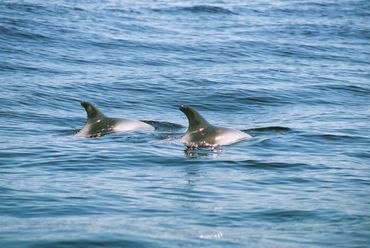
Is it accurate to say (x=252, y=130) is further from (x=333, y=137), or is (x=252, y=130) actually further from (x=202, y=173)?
(x=202, y=173)

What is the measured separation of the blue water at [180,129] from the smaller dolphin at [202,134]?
279mm

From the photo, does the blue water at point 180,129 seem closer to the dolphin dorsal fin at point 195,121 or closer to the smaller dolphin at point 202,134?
the smaller dolphin at point 202,134

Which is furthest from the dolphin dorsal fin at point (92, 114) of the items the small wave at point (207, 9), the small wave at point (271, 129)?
the small wave at point (207, 9)

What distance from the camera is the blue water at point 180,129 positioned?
9.58 meters

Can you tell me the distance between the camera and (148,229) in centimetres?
930

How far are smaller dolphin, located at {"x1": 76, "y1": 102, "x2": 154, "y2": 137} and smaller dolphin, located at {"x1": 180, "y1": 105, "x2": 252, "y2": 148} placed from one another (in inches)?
60.0

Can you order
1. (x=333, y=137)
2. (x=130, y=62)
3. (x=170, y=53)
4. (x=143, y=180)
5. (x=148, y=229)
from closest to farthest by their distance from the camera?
(x=148, y=229) → (x=143, y=180) → (x=333, y=137) → (x=130, y=62) → (x=170, y=53)

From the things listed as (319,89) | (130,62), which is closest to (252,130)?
(319,89)

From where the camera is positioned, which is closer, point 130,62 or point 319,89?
point 319,89

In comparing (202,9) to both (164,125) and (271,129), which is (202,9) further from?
(271,129)

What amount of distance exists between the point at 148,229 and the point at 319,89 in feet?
45.4

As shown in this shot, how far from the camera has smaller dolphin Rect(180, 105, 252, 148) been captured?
14.4 m

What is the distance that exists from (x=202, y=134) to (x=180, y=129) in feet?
6.52

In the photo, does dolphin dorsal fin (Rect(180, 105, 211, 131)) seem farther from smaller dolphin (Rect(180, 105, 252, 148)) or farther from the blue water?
the blue water
